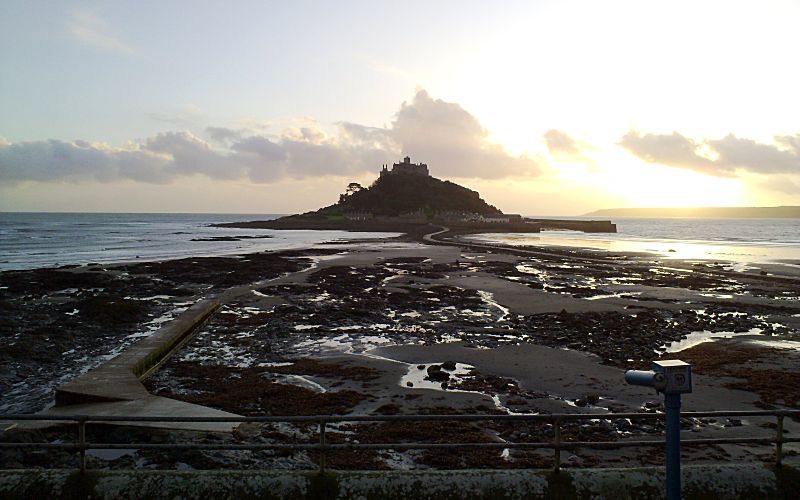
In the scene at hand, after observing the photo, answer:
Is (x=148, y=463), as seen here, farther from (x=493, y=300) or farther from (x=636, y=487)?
(x=493, y=300)

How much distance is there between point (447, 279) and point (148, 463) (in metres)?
30.3

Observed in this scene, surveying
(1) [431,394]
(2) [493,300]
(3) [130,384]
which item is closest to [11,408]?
(3) [130,384]

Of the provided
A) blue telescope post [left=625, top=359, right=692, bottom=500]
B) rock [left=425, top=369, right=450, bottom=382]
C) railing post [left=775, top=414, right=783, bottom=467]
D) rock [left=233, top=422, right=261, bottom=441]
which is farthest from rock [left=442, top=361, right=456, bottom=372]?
blue telescope post [left=625, top=359, right=692, bottom=500]

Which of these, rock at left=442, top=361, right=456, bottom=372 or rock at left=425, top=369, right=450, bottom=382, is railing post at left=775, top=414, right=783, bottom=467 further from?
rock at left=442, top=361, right=456, bottom=372

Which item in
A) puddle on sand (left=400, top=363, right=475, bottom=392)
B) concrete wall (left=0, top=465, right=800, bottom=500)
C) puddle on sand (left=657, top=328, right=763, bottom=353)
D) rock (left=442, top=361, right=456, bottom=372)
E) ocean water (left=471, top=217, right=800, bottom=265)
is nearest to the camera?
concrete wall (left=0, top=465, right=800, bottom=500)

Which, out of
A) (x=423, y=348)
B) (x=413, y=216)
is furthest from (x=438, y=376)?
(x=413, y=216)

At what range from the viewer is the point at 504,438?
34.8ft

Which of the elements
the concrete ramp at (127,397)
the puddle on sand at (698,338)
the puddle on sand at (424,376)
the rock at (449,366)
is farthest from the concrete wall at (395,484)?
the puddle on sand at (698,338)

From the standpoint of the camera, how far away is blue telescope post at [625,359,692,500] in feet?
12.5

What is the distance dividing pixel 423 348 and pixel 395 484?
42.8ft

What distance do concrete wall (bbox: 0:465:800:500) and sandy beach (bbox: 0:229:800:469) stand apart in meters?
3.69

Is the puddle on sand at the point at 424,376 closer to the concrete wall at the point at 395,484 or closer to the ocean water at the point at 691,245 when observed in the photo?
the concrete wall at the point at 395,484

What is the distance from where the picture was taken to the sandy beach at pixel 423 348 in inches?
434

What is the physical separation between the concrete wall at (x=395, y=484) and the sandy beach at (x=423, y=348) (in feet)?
12.1
